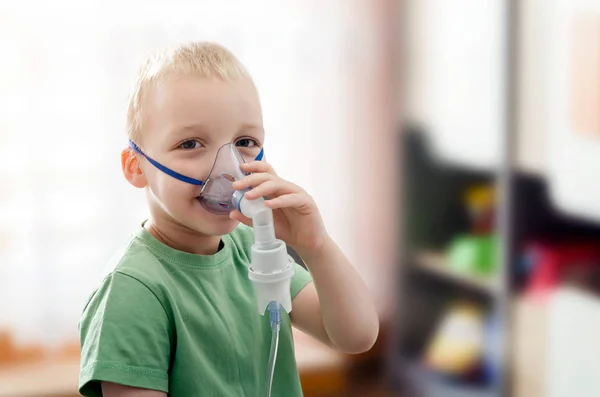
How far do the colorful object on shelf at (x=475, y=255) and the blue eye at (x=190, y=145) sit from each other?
1.81 meters

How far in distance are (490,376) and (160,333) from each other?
204 centimetres

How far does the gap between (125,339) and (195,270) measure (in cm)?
14

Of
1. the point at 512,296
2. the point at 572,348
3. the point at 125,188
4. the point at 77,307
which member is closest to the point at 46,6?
the point at 125,188

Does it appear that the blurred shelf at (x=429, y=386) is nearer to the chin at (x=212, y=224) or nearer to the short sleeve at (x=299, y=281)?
the short sleeve at (x=299, y=281)

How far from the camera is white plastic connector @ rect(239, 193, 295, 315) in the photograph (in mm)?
832

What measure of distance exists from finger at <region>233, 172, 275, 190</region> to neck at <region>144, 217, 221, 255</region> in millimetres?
113

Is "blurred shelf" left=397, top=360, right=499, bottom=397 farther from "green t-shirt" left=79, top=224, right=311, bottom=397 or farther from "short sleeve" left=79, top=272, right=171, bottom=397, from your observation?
"short sleeve" left=79, top=272, right=171, bottom=397

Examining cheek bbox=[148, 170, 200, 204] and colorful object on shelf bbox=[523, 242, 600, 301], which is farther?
colorful object on shelf bbox=[523, 242, 600, 301]

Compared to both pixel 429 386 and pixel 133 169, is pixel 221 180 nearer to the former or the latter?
pixel 133 169

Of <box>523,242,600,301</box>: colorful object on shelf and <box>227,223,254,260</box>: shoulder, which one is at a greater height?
<box>227,223,254,260</box>: shoulder

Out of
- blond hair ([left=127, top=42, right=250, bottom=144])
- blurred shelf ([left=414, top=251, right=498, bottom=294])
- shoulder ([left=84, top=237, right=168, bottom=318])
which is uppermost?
blond hair ([left=127, top=42, right=250, bottom=144])

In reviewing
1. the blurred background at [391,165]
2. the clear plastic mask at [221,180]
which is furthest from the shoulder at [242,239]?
the blurred background at [391,165]

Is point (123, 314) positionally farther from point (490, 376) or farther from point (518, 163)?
point (490, 376)

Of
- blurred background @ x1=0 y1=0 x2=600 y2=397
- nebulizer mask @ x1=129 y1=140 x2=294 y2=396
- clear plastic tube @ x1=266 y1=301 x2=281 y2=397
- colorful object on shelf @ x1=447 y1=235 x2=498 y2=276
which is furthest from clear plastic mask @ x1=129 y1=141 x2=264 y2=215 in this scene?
colorful object on shelf @ x1=447 y1=235 x2=498 y2=276
